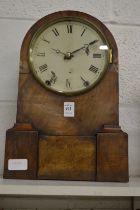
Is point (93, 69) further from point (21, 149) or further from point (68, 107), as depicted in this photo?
point (21, 149)

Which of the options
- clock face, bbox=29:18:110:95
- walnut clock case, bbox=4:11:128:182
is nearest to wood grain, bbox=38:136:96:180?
walnut clock case, bbox=4:11:128:182

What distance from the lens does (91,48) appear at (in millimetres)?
921

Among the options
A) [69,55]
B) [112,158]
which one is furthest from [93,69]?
[112,158]

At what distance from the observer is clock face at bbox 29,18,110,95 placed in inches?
35.4

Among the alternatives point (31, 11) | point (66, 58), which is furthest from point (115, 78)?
point (31, 11)

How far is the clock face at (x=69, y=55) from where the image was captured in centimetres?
90

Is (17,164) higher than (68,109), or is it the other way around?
(68,109)

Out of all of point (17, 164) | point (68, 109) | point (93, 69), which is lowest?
point (17, 164)

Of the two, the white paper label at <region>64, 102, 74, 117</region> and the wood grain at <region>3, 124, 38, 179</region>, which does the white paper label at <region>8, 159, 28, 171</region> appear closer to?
the wood grain at <region>3, 124, 38, 179</region>

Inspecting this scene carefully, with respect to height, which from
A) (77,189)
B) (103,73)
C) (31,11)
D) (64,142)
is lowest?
(77,189)

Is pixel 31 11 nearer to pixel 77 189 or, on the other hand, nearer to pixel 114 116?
pixel 114 116

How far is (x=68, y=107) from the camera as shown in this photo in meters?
0.88

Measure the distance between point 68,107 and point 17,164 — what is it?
218 millimetres

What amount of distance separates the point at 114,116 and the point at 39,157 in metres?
0.25
